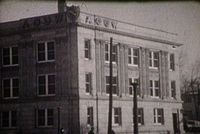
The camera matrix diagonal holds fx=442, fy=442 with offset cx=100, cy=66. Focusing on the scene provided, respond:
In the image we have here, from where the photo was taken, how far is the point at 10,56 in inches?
917

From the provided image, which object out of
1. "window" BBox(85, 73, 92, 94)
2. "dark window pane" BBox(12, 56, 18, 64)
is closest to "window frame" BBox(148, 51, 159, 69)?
"window" BBox(85, 73, 92, 94)

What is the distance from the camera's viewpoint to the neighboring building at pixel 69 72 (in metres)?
21.5

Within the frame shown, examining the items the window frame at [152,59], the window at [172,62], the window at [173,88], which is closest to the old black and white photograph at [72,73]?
the window frame at [152,59]

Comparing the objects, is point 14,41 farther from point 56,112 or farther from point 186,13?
point 186,13

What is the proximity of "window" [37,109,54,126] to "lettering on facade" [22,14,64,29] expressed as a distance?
14.2ft

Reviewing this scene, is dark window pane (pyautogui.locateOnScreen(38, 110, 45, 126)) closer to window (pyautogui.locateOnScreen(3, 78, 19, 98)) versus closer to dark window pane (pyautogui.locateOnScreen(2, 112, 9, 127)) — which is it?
window (pyautogui.locateOnScreen(3, 78, 19, 98))

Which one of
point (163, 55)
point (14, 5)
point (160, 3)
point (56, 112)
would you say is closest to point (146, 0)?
point (160, 3)

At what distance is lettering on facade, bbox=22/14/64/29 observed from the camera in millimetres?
21672

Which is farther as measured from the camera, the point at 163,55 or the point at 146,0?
the point at 163,55

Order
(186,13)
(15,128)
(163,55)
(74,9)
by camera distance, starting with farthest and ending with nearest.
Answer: (163,55) → (15,128) → (74,9) → (186,13)

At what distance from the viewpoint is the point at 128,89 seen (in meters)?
24.6

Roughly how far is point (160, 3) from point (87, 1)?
2.14 metres

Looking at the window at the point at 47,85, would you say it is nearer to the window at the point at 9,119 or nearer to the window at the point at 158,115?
the window at the point at 9,119

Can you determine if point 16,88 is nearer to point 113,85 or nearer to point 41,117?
point 41,117
